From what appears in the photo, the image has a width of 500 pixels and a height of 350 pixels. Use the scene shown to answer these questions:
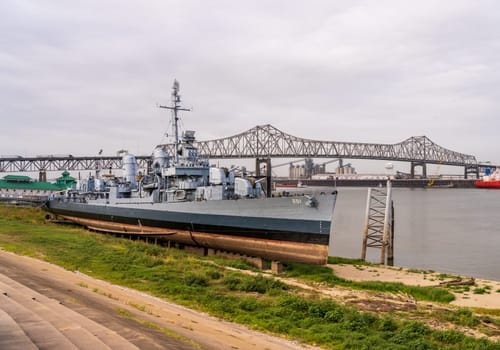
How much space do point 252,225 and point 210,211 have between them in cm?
320

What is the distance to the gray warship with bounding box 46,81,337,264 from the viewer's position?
22.3 meters

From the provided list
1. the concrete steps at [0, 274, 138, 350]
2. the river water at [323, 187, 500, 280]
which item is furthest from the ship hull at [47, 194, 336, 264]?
the concrete steps at [0, 274, 138, 350]

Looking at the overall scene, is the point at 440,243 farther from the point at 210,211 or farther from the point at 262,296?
the point at 262,296

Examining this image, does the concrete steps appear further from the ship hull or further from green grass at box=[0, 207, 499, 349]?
the ship hull

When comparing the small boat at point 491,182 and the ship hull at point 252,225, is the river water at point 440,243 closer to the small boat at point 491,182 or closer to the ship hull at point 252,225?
the ship hull at point 252,225

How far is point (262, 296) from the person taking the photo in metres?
14.0

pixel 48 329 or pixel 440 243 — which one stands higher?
pixel 48 329

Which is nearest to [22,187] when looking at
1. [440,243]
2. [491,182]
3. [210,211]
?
[210,211]

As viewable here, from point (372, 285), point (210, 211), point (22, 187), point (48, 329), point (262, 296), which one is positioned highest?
point (22, 187)

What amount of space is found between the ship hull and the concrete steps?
48.4ft

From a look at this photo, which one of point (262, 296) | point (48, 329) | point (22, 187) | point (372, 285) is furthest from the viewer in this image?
point (22, 187)

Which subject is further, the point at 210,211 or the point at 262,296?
the point at 210,211

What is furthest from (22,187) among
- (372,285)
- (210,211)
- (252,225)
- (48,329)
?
(48,329)

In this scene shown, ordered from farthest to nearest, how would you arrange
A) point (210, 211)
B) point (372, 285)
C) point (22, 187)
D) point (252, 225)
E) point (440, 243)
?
1. point (22, 187)
2. point (440, 243)
3. point (210, 211)
4. point (252, 225)
5. point (372, 285)
